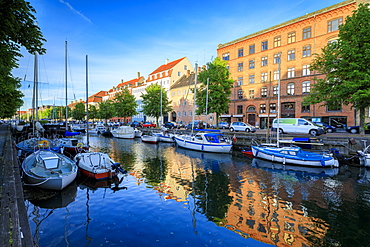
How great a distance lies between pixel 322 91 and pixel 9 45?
28349 millimetres

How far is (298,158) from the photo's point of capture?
20.0m

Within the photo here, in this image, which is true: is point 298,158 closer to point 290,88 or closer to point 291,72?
point 290,88

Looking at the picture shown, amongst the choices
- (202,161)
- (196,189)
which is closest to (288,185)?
(196,189)

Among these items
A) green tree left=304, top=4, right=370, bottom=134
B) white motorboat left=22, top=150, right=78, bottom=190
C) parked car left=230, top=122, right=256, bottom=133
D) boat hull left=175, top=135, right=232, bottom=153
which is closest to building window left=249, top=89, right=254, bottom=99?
parked car left=230, top=122, right=256, bottom=133

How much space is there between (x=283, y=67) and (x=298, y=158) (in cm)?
3033

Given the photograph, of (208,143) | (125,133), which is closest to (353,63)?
(208,143)

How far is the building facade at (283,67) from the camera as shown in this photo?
38000 millimetres

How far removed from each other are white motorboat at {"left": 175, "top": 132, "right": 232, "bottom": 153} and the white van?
25.8 feet

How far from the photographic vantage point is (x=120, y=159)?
78.2ft

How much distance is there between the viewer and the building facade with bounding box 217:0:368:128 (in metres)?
38.0

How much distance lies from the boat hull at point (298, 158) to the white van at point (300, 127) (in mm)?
7469

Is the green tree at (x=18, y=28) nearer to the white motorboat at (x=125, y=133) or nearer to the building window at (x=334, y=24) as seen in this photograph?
the white motorboat at (x=125, y=133)

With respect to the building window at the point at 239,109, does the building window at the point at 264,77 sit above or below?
above

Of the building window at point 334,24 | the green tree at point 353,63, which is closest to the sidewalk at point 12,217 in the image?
the green tree at point 353,63
